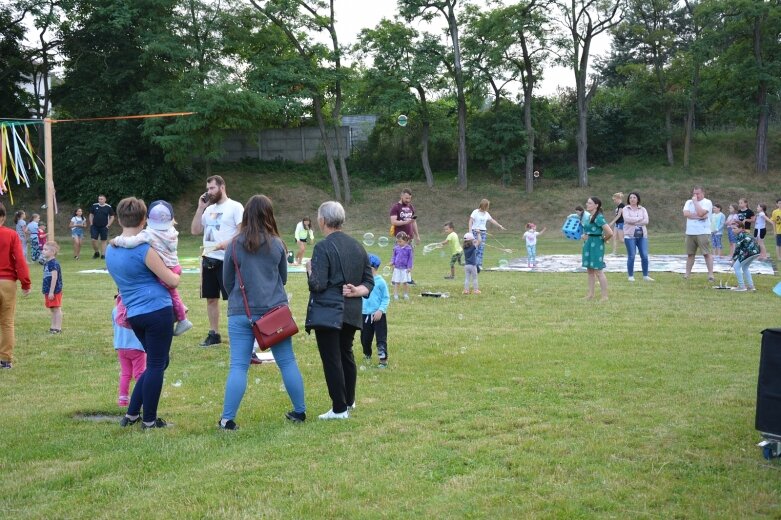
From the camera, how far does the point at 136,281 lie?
5570 mm

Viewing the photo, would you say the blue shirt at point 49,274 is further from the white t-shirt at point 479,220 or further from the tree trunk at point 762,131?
the tree trunk at point 762,131

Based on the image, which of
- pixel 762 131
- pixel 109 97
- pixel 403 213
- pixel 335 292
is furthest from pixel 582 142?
pixel 335 292

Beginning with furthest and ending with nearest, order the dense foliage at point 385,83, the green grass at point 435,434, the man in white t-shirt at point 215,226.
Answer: the dense foliage at point 385,83 < the man in white t-shirt at point 215,226 < the green grass at point 435,434

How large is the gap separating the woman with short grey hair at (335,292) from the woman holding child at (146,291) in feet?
3.37

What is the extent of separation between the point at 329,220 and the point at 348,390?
138cm

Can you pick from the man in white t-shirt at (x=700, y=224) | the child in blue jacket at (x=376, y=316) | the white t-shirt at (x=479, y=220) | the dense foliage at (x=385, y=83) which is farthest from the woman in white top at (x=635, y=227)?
the dense foliage at (x=385, y=83)

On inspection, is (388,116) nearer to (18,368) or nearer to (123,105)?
(123,105)

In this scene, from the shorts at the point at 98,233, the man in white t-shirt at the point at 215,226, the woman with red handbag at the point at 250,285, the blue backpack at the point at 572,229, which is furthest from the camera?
the shorts at the point at 98,233

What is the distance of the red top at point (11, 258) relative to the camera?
26.3 feet

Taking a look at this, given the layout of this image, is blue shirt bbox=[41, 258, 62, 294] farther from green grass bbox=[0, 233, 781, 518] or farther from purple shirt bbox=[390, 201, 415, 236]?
purple shirt bbox=[390, 201, 415, 236]

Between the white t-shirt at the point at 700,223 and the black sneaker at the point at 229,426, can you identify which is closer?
the black sneaker at the point at 229,426

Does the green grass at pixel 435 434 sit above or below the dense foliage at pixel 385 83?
below

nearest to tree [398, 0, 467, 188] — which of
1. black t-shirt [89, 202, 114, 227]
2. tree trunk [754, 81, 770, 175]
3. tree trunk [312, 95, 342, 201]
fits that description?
tree trunk [312, 95, 342, 201]

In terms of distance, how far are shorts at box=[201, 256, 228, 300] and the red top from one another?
177 centimetres
